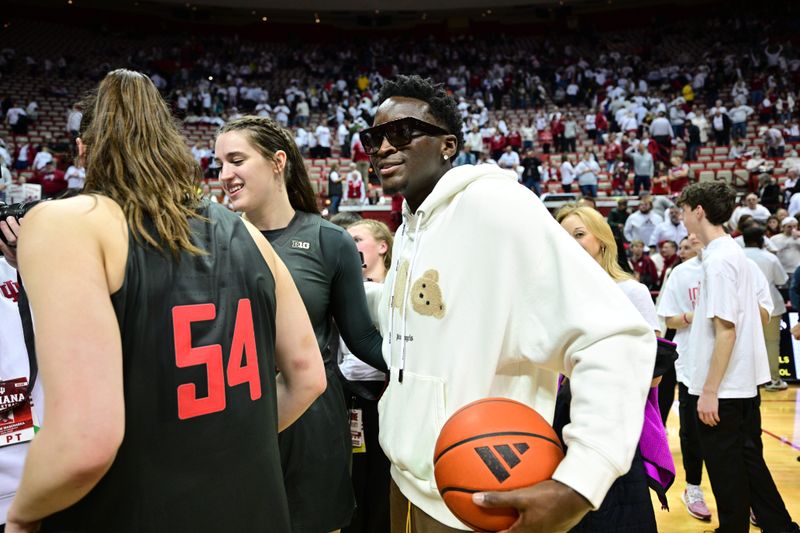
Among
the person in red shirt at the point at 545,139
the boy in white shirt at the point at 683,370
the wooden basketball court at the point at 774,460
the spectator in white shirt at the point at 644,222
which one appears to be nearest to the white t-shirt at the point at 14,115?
the person in red shirt at the point at 545,139

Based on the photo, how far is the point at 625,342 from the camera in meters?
1.32

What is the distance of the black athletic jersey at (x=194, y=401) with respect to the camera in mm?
1222

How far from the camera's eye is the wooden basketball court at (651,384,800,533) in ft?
13.6

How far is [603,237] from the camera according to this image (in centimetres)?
335

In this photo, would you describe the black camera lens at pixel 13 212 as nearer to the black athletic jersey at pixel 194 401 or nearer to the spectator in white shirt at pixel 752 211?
the black athletic jersey at pixel 194 401

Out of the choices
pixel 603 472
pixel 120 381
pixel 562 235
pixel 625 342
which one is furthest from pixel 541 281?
pixel 120 381

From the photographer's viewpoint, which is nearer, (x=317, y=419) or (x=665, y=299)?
(x=317, y=419)

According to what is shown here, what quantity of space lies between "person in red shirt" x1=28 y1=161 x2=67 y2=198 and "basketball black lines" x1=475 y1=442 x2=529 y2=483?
11902 mm

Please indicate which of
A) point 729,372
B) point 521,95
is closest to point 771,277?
point 729,372

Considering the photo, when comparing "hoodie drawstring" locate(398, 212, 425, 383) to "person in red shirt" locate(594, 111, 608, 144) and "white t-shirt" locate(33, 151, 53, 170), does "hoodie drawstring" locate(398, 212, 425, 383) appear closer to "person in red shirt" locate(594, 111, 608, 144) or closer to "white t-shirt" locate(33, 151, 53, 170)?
"white t-shirt" locate(33, 151, 53, 170)

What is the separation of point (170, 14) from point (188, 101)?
907 centimetres

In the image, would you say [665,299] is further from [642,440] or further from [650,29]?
[650,29]

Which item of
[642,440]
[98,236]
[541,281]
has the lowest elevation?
[642,440]

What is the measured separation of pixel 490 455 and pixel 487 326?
31 cm
